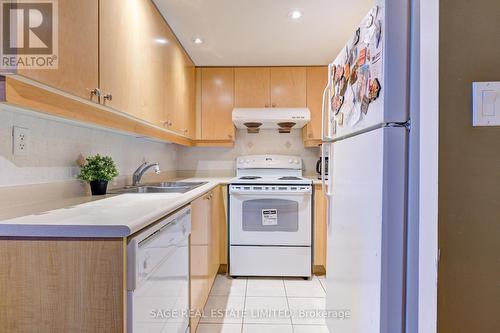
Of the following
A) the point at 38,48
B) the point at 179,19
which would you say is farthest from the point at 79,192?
the point at 179,19

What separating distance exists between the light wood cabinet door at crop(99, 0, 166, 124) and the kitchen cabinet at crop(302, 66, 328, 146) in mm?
1616

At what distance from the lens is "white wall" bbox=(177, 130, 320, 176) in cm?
328

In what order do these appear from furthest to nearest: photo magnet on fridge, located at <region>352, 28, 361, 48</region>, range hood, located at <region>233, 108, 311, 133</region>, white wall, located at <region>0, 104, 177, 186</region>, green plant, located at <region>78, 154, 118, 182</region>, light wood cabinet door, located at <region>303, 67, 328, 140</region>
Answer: light wood cabinet door, located at <region>303, 67, 328, 140</region> → range hood, located at <region>233, 108, 311, 133</region> → green plant, located at <region>78, 154, 118, 182</region> → photo magnet on fridge, located at <region>352, 28, 361, 48</region> → white wall, located at <region>0, 104, 177, 186</region>

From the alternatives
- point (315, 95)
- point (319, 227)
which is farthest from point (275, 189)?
point (315, 95)

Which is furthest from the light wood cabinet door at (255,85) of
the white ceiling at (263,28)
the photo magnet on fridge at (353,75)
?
the photo magnet on fridge at (353,75)

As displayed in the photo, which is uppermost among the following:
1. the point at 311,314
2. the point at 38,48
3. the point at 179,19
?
the point at 179,19

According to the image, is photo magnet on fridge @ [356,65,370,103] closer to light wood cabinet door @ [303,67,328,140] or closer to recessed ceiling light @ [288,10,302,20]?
recessed ceiling light @ [288,10,302,20]

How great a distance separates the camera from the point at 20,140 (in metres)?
1.17

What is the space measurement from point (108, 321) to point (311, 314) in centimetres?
160

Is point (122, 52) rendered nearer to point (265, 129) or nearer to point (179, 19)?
point (179, 19)

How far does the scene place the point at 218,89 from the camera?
304 centimetres

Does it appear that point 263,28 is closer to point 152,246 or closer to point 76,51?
point 76,51

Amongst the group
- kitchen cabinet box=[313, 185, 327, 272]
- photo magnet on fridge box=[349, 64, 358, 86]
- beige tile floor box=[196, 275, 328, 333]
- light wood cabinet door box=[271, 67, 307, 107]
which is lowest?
beige tile floor box=[196, 275, 328, 333]

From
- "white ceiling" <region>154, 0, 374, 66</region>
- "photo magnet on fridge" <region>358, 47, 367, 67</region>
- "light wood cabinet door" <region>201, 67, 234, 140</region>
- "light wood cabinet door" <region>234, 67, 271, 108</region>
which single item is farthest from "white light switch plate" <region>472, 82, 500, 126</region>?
"light wood cabinet door" <region>201, 67, 234, 140</region>
